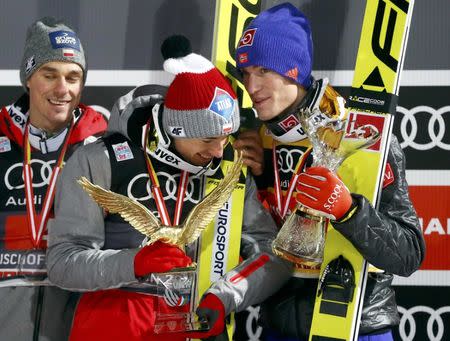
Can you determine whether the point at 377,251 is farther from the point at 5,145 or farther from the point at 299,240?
the point at 5,145

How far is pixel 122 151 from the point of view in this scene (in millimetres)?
2654

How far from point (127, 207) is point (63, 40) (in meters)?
0.71

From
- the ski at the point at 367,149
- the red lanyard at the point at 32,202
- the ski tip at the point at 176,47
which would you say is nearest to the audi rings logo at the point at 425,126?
the ski at the point at 367,149

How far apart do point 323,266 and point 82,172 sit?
0.78 meters

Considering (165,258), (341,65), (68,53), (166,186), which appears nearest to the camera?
(165,258)

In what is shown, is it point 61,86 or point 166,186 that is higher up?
point 61,86

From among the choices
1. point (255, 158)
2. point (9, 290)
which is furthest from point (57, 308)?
point (255, 158)

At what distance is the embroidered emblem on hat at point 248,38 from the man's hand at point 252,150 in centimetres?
29

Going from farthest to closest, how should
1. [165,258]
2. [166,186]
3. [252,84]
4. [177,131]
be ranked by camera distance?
1. [252,84]
2. [166,186]
3. [177,131]
4. [165,258]

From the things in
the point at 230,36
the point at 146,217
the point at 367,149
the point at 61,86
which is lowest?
the point at 146,217

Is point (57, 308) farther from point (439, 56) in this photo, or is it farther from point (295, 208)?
point (439, 56)

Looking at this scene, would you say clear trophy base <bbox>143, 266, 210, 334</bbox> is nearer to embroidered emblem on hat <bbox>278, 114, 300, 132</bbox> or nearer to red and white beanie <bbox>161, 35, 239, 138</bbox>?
red and white beanie <bbox>161, 35, 239, 138</bbox>

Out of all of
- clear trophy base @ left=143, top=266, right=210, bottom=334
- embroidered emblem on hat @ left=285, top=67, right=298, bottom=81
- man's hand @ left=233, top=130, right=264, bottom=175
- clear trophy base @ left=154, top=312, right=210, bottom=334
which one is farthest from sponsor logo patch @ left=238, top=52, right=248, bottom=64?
clear trophy base @ left=154, top=312, right=210, bottom=334

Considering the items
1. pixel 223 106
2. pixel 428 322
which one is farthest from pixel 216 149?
pixel 428 322
